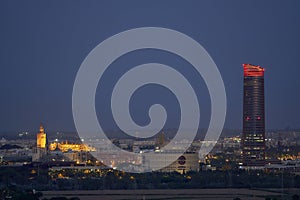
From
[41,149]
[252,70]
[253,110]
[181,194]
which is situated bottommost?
[181,194]

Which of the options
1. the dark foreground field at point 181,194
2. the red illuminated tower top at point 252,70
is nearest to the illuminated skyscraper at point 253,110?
the red illuminated tower top at point 252,70

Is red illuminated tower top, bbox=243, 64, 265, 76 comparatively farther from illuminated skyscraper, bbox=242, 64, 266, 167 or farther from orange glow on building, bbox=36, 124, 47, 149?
orange glow on building, bbox=36, 124, 47, 149

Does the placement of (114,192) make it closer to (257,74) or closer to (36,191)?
(36,191)

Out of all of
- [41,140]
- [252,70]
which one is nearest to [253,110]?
[252,70]

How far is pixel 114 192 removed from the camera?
156 feet

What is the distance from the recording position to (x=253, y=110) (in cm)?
9475

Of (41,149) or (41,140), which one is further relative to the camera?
(41,140)

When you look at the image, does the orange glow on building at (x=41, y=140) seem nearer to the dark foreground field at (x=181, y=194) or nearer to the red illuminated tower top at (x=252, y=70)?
the red illuminated tower top at (x=252, y=70)

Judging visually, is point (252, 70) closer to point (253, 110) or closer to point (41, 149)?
point (253, 110)

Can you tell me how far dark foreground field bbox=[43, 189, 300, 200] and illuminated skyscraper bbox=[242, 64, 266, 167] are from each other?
40.4 metres

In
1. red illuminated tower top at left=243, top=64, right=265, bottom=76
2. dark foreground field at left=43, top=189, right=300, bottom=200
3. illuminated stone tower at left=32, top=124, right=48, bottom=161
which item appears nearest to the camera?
dark foreground field at left=43, top=189, right=300, bottom=200

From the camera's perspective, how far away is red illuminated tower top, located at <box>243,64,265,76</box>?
3765 inches

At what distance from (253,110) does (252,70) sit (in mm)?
3958

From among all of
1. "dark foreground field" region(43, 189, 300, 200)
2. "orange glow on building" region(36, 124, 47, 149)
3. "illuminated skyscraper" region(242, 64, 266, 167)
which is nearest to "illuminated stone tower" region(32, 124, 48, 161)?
"orange glow on building" region(36, 124, 47, 149)
